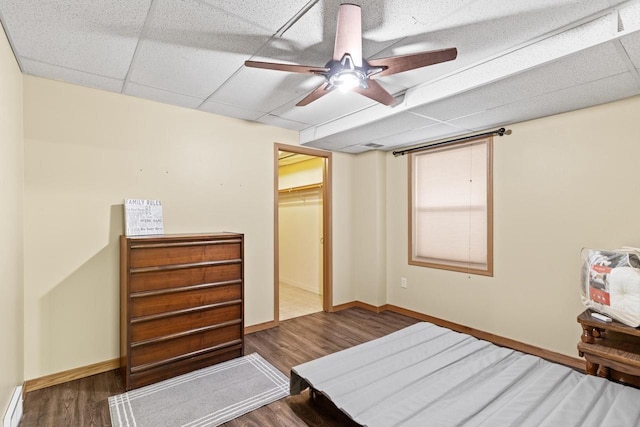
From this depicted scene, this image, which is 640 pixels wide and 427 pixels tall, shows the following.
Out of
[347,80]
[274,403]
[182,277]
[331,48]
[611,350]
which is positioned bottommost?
[274,403]

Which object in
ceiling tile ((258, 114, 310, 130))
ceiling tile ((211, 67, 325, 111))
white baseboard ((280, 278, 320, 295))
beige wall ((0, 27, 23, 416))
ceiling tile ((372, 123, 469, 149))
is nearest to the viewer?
beige wall ((0, 27, 23, 416))

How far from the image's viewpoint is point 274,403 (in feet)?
7.21

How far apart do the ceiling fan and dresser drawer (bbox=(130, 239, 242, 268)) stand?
159 centimetres

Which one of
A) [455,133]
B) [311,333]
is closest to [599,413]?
[311,333]

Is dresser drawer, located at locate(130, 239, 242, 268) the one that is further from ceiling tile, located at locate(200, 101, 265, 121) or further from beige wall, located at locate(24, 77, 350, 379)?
ceiling tile, located at locate(200, 101, 265, 121)

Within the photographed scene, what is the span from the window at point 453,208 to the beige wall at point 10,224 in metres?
3.82

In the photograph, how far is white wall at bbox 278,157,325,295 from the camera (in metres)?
5.17

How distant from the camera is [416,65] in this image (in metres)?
1.77

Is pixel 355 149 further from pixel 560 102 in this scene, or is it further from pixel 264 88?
pixel 560 102

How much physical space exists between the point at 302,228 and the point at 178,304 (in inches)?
125

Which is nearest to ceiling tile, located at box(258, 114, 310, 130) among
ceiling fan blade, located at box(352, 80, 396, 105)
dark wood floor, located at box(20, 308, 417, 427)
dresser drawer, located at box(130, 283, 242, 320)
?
ceiling fan blade, located at box(352, 80, 396, 105)

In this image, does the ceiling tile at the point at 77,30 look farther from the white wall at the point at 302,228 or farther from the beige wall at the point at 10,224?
the white wall at the point at 302,228

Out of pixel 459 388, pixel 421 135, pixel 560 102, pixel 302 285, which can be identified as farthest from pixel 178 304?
pixel 560 102

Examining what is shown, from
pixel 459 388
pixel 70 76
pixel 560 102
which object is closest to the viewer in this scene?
pixel 459 388
